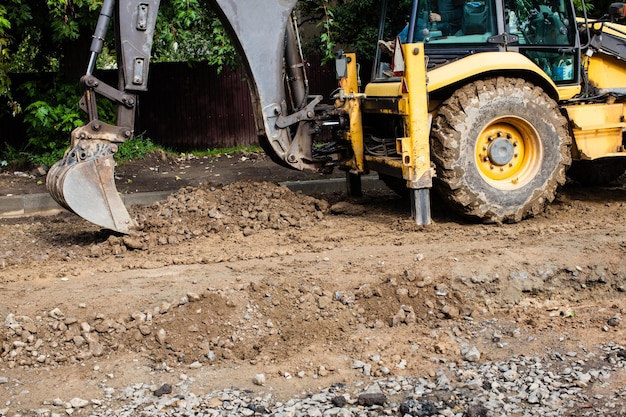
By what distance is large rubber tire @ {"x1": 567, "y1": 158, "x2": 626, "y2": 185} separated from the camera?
9484 millimetres

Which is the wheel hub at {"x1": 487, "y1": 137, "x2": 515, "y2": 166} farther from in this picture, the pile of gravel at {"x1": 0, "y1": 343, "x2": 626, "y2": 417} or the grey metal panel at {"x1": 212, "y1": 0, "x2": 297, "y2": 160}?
the pile of gravel at {"x1": 0, "y1": 343, "x2": 626, "y2": 417}

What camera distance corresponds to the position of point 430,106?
809cm

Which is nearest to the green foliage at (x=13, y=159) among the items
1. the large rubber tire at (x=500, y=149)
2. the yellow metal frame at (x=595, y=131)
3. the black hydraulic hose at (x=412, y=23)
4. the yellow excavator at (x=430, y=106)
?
the yellow excavator at (x=430, y=106)

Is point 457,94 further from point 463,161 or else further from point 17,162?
point 17,162

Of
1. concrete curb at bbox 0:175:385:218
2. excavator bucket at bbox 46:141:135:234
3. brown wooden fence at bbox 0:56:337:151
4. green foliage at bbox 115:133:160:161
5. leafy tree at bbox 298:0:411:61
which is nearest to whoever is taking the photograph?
excavator bucket at bbox 46:141:135:234

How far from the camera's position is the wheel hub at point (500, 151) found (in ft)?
26.0

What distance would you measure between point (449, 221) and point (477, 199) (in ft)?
1.61

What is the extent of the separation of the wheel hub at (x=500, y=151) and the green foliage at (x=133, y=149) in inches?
250

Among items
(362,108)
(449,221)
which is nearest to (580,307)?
(449,221)

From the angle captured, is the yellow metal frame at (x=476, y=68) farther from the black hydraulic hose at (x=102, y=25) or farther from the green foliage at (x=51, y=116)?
the green foliage at (x=51, y=116)

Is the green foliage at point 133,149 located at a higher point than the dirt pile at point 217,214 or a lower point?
higher

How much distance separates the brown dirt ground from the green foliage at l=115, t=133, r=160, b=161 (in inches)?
153

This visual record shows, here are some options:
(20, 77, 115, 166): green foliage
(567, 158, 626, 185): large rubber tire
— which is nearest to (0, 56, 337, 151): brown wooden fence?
(20, 77, 115, 166): green foliage

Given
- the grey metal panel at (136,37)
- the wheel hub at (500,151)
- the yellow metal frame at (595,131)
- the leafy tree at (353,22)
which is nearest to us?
the grey metal panel at (136,37)
